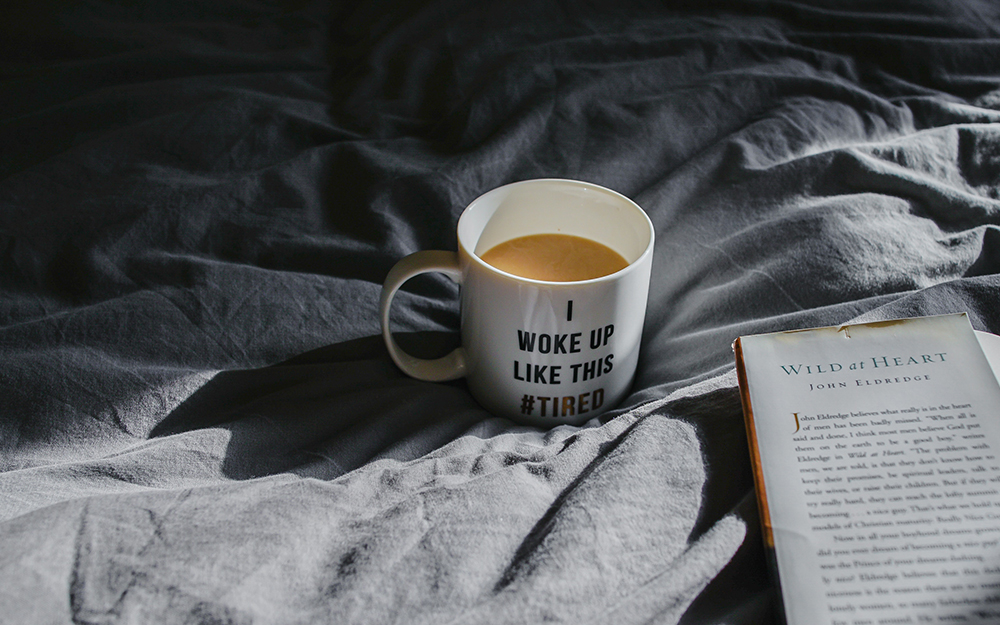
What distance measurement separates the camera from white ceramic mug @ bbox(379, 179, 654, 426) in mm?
505

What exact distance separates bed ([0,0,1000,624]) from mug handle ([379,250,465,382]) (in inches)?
0.7

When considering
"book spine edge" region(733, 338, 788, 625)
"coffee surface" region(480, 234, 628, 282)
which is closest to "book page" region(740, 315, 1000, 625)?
"book spine edge" region(733, 338, 788, 625)

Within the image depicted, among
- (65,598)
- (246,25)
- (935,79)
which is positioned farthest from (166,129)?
(935,79)

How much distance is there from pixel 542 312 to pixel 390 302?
13 cm

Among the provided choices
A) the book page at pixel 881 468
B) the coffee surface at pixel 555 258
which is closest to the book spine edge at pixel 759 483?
the book page at pixel 881 468

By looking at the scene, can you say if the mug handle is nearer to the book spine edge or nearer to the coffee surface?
the coffee surface

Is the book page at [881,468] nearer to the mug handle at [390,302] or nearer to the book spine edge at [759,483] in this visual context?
the book spine edge at [759,483]

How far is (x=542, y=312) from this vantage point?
1.65 ft

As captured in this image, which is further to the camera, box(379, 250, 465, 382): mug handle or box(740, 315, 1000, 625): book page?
box(379, 250, 465, 382): mug handle

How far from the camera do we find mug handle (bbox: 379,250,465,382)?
548 mm

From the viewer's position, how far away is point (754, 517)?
393 millimetres

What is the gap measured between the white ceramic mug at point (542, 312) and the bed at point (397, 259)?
0.08 feet

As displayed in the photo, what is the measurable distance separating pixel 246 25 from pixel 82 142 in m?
0.30

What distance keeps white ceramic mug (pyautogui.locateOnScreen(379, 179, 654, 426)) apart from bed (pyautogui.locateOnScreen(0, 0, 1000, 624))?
2 centimetres
